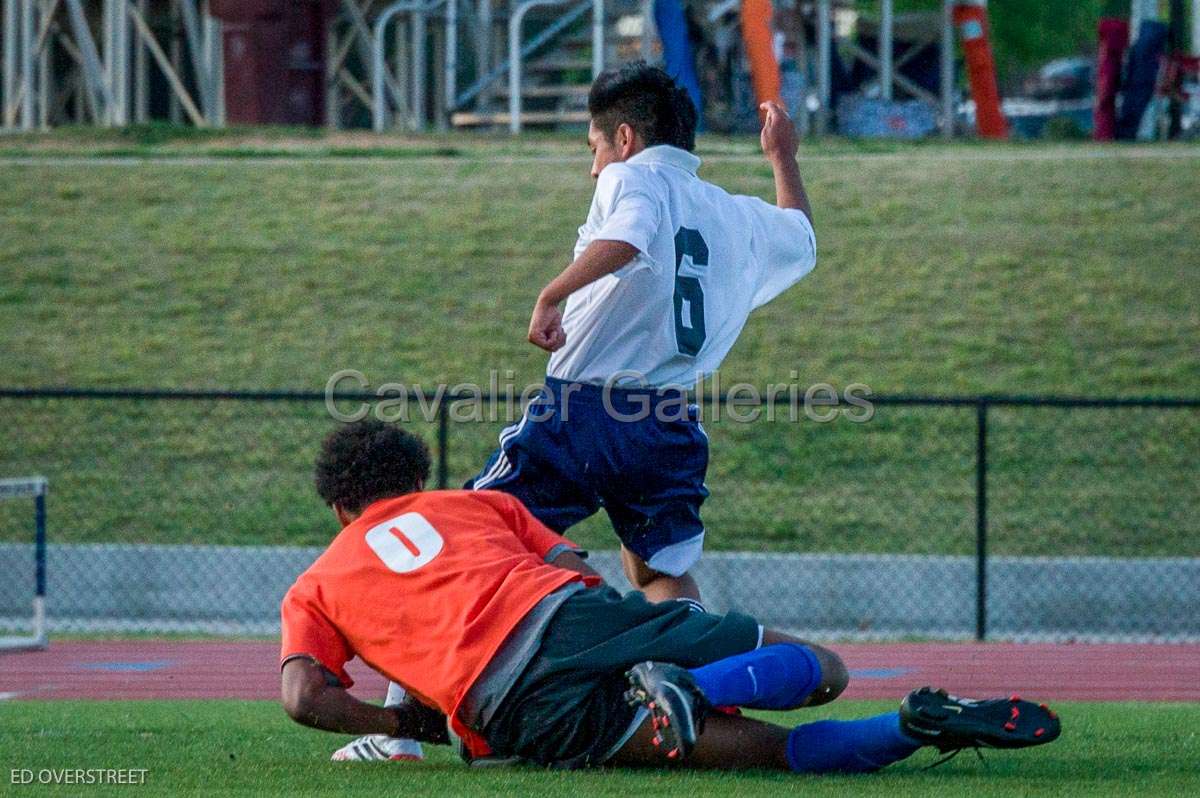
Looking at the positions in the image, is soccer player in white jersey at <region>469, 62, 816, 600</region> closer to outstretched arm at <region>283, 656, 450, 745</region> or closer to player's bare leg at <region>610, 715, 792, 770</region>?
player's bare leg at <region>610, 715, 792, 770</region>

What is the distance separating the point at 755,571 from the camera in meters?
10.2

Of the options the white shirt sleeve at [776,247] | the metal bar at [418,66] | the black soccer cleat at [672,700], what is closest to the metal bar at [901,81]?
the metal bar at [418,66]

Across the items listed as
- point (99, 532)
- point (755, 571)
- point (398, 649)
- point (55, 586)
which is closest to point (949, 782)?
point (398, 649)

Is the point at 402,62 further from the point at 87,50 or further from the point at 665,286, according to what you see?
the point at 665,286

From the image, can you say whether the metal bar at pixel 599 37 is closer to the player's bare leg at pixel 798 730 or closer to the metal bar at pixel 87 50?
the metal bar at pixel 87 50

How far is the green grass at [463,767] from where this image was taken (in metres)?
4.19

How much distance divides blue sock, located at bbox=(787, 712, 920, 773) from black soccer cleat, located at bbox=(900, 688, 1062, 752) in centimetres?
22

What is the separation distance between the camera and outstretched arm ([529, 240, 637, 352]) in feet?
14.4

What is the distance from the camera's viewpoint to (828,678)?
4332 mm

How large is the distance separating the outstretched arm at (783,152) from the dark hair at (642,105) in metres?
0.37

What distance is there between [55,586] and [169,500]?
136cm

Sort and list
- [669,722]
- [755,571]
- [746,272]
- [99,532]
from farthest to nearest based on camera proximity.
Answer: [99,532] < [755,571] < [746,272] < [669,722]

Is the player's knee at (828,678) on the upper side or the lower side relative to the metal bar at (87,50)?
lower

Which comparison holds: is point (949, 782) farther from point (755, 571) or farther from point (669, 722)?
point (755, 571)
